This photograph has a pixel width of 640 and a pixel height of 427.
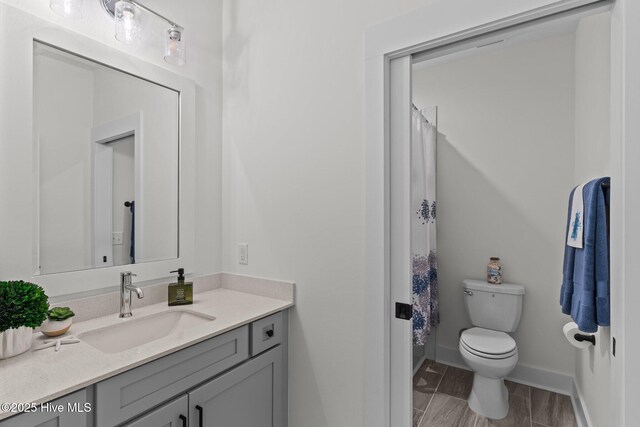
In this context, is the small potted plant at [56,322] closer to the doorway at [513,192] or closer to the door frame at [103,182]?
the door frame at [103,182]

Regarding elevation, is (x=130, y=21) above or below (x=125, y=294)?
above

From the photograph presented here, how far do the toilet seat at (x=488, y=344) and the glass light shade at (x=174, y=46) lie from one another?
7.48ft

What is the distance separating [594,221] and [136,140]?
2.00m

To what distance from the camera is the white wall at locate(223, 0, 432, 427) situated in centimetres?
136

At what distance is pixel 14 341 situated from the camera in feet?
3.07

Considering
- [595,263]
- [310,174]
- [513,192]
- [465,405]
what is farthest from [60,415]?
[513,192]

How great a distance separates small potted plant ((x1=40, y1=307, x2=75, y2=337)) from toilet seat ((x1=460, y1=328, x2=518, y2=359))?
2.08m

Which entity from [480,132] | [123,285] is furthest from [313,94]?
[480,132]

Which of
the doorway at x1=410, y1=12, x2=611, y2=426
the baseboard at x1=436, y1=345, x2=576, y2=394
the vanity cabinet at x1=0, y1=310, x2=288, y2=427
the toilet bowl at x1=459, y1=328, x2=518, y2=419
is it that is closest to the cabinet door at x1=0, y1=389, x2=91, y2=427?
the vanity cabinet at x1=0, y1=310, x2=288, y2=427

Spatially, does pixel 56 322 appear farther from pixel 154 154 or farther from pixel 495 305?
pixel 495 305

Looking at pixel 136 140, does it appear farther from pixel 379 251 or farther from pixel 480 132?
pixel 480 132

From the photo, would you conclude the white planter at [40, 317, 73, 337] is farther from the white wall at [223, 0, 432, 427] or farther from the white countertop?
the white wall at [223, 0, 432, 427]

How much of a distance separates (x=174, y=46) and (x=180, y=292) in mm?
1123

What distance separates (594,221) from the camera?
134 cm
